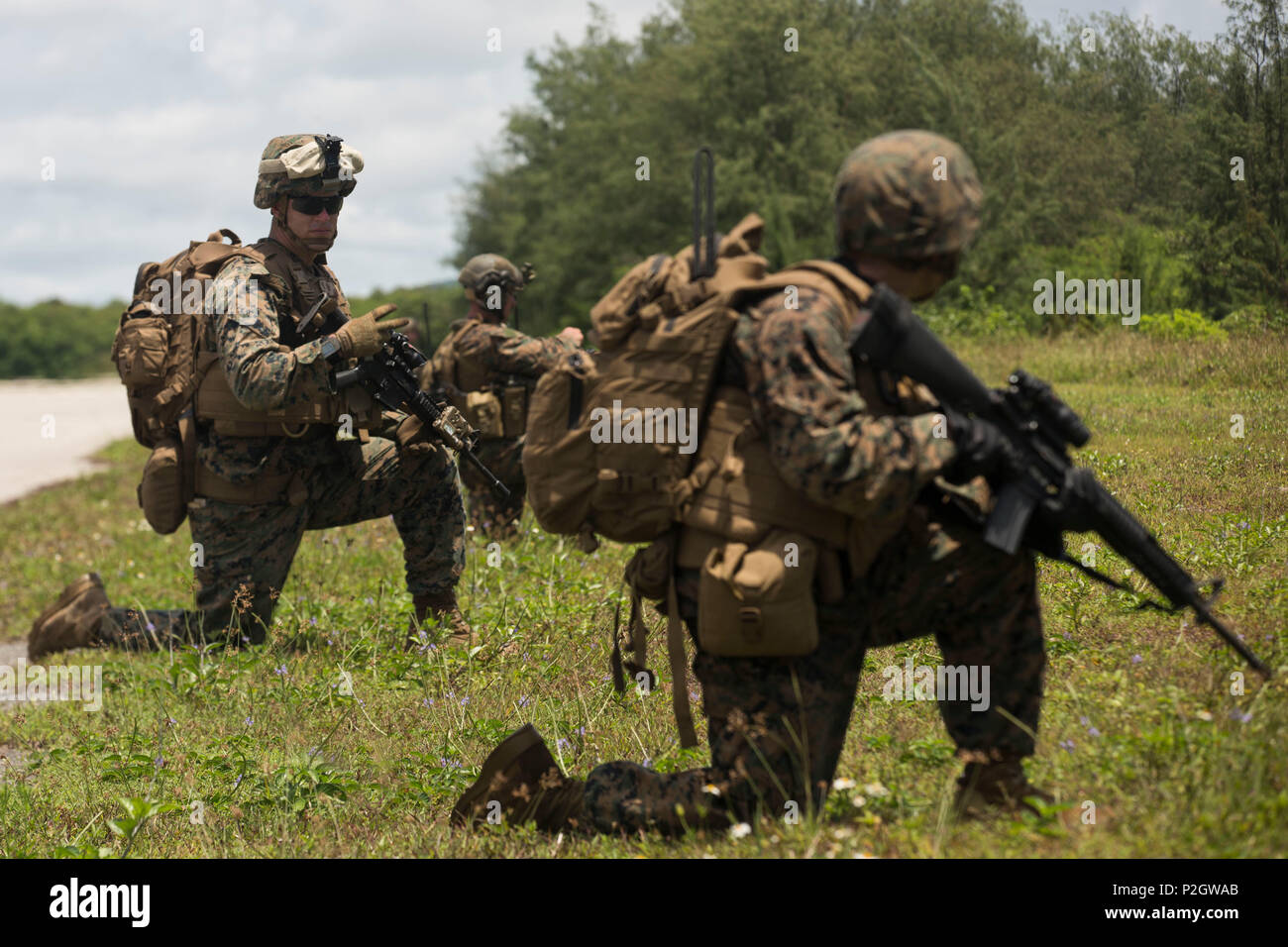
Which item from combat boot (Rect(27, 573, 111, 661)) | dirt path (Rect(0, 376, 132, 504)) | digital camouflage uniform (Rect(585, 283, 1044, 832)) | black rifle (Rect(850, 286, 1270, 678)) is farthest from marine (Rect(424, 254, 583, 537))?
black rifle (Rect(850, 286, 1270, 678))

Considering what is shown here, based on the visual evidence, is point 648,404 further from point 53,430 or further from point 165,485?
point 53,430

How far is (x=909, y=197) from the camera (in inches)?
122

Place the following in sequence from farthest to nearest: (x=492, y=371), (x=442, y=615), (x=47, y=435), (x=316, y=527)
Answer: (x=47, y=435) → (x=492, y=371) → (x=316, y=527) → (x=442, y=615)

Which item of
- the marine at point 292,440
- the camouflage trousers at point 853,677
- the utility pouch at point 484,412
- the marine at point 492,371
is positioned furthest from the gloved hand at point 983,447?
the utility pouch at point 484,412

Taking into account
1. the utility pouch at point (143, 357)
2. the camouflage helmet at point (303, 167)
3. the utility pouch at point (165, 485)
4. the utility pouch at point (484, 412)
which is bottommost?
the utility pouch at point (165, 485)

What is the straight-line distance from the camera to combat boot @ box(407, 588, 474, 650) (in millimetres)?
6305

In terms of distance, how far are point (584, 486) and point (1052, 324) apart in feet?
27.5

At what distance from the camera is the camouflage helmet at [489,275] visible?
880 centimetres

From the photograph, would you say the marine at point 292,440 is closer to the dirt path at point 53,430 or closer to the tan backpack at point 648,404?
the tan backpack at point 648,404

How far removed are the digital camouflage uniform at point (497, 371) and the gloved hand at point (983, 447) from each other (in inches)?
219

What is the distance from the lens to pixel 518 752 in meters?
3.84

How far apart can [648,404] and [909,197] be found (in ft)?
2.75

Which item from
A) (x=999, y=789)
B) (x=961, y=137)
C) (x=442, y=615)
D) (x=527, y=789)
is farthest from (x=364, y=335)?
(x=961, y=137)
